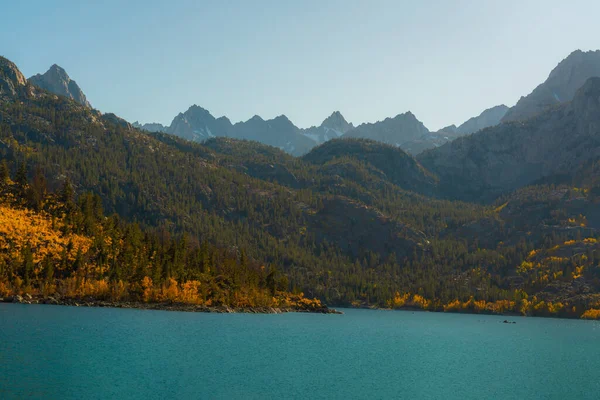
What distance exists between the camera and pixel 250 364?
8044 cm

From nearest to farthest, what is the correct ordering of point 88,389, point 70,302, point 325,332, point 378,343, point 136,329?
1. point 88,389
2. point 136,329
3. point 378,343
4. point 325,332
5. point 70,302

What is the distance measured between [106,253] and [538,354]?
468ft

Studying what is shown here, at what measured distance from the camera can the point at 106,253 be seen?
615ft

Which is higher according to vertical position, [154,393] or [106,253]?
[106,253]

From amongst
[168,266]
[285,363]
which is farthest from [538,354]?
[168,266]

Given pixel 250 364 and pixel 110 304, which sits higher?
pixel 250 364

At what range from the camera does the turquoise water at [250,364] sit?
61.4 m

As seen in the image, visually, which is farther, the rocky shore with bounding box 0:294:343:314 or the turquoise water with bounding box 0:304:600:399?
the rocky shore with bounding box 0:294:343:314

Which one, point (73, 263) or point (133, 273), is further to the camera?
point (133, 273)

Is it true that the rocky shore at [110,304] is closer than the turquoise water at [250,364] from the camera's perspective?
No

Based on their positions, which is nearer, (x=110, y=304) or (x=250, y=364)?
(x=250, y=364)

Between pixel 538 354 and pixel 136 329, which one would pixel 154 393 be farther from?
pixel 538 354

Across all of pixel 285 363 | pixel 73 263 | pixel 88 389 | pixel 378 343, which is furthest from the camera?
pixel 73 263

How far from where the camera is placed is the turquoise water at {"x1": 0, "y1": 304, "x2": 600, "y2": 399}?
61375 millimetres
